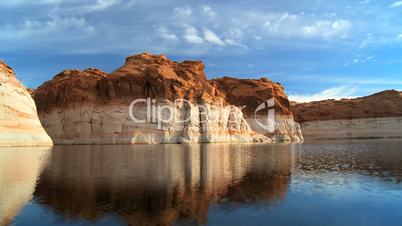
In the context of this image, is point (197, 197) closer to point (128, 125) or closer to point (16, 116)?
point (16, 116)

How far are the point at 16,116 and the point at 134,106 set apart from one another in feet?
94.5

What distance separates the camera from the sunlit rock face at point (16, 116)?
155ft

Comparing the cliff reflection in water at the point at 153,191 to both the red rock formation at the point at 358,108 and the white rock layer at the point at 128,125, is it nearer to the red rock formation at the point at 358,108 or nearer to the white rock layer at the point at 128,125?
the white rock layer at the point at 128,125

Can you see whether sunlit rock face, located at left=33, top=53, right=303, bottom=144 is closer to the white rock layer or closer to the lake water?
the white rock layer

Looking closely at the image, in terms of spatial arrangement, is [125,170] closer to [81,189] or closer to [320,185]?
[81,189]

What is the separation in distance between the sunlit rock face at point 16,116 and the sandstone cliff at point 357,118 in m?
98.0

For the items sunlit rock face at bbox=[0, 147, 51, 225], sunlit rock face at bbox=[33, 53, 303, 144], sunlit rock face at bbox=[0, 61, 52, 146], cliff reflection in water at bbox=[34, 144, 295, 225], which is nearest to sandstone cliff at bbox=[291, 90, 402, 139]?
sunlit rock face at bbox=[33, 53, 303, 144]

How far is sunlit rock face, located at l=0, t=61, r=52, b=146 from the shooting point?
47.3 meters

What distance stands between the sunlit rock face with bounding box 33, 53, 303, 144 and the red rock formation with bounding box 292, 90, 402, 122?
54.2 metres

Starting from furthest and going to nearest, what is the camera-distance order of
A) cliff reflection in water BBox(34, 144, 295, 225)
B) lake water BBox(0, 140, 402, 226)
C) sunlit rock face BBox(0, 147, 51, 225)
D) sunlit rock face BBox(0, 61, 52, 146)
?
sunlit rock face BBox(0, 61, 52, 146), sunlit rock face BBox(0, 147, 51, 225), cliff reflection in water BBox(34, 144, 295, 225), lake water BBox(0, 140, 402, 226)

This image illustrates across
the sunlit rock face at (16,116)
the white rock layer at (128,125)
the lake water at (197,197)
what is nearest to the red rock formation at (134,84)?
the white rock layer at (128,125)

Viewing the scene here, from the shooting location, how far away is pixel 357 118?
122 m

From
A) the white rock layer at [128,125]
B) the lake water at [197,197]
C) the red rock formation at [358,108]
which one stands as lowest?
the lake water at [197,197]

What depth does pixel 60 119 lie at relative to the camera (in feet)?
255
